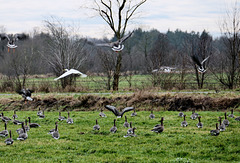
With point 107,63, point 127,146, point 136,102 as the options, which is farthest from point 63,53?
point 127,146

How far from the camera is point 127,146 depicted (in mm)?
11539

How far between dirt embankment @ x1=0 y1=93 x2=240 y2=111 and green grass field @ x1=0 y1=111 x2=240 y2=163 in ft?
20.8

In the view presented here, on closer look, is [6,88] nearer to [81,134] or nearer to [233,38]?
[81,134]

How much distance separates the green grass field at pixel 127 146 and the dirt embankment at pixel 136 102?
634cm

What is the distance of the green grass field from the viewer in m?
10.0

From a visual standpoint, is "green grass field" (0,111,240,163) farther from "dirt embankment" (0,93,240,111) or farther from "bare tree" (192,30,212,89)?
"bare tree" (192,30,212,89)

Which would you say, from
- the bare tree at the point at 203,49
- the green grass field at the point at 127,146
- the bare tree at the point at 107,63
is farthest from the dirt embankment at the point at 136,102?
the bare tree at the point at 203,49

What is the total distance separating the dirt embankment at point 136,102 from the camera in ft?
71.2

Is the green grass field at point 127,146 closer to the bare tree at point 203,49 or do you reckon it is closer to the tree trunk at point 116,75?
the tree trunk at point 116,75

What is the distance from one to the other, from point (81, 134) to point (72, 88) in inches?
604

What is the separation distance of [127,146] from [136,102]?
38.2ft

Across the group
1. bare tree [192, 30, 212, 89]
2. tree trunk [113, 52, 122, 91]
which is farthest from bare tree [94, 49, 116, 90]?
bare tree [192, 30, 212, 89]

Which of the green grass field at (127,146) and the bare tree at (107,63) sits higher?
the bare tree at (107,63)

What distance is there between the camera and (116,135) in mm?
13477
